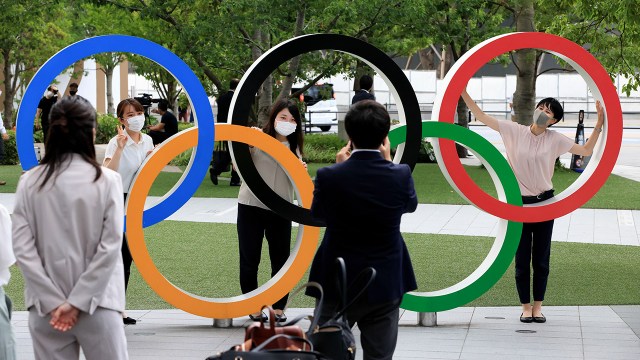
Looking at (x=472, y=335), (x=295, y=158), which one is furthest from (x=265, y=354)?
(x=472, y=335)

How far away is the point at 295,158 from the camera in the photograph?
8211 mm

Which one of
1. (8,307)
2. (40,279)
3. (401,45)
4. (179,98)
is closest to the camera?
(40,279)

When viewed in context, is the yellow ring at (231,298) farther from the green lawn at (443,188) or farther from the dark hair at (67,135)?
the green lawn at (443,188)

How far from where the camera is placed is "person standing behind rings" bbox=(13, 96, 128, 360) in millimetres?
4703

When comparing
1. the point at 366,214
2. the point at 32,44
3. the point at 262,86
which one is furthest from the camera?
the point at 32,44

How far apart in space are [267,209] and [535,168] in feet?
7.60

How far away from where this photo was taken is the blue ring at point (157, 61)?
7957 millimetres

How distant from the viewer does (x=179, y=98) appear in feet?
127

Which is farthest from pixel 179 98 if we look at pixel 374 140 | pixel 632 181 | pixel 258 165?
pixel 374 140

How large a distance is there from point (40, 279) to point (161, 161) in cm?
329

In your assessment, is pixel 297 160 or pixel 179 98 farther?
pixel 179 98

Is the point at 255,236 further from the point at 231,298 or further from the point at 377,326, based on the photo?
the point at 377,326

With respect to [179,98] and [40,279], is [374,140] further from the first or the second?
[179,98]

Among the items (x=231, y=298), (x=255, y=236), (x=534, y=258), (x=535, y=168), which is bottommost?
(x=231, y=298)
